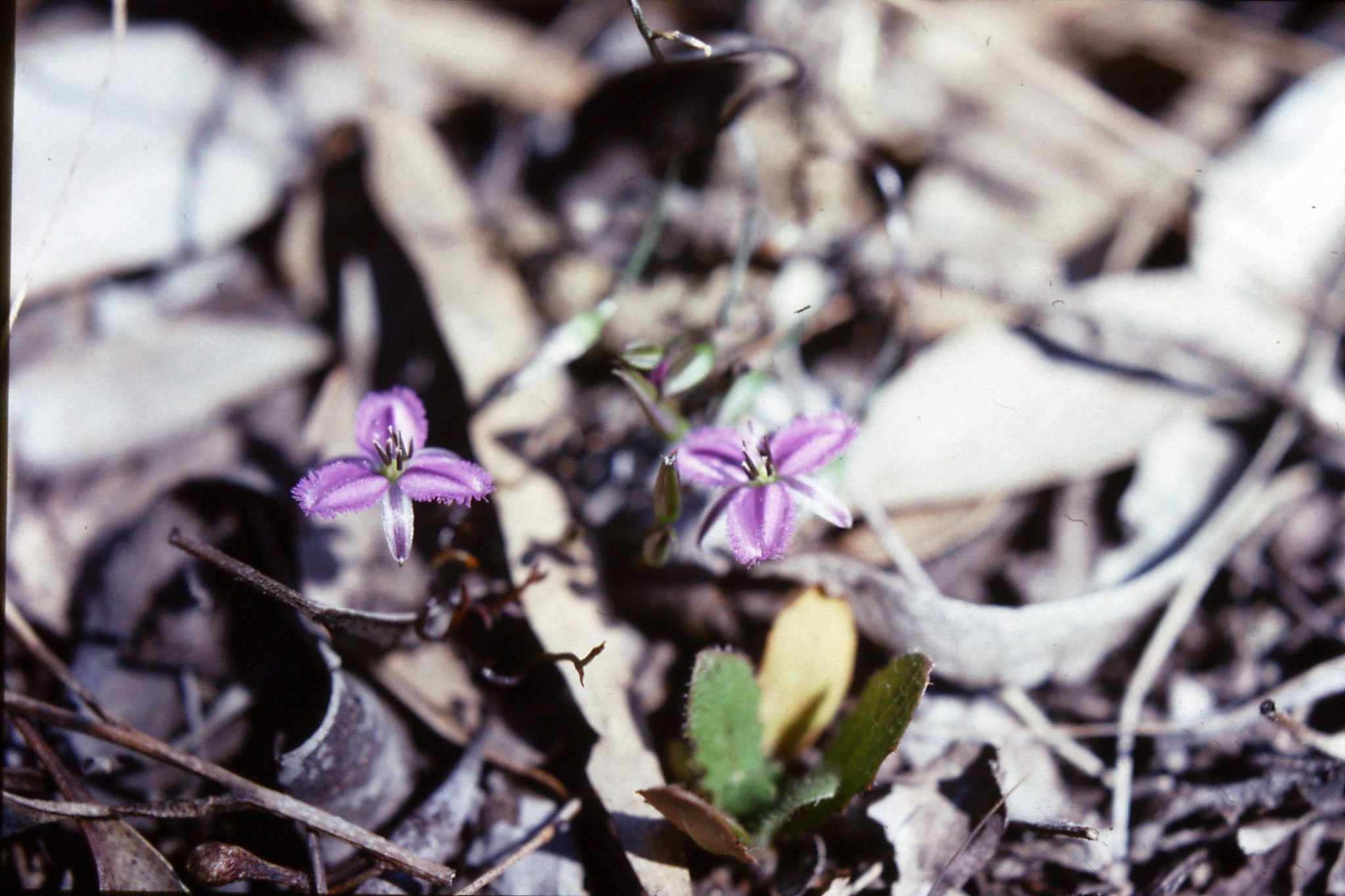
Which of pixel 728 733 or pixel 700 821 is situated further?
pixel 728 733

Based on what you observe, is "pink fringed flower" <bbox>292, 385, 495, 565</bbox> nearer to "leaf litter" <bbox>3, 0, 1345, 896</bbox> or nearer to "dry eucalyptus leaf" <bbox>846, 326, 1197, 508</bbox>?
"leaf litter" <bbox>3, 0, 1345, 896</bbox>

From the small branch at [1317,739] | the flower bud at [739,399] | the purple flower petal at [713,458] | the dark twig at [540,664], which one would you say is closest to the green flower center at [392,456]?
the dark twig at [540,664]

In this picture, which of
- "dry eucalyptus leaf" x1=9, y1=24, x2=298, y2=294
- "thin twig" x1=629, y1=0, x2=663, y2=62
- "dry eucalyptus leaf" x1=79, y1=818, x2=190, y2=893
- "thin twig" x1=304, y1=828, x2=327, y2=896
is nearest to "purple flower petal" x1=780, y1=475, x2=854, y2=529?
"thin twig" x1=629, y1=0, x2=663, y2=62

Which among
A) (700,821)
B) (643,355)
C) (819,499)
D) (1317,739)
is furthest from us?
(643,355)

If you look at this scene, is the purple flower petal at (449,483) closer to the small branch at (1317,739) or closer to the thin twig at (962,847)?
the thin twig at (962,847)

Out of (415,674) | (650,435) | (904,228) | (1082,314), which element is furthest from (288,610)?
(1082,314)

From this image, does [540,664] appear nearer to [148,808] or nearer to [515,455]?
[515,455]

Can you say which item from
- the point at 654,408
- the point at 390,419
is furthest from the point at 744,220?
the point at 390,419
